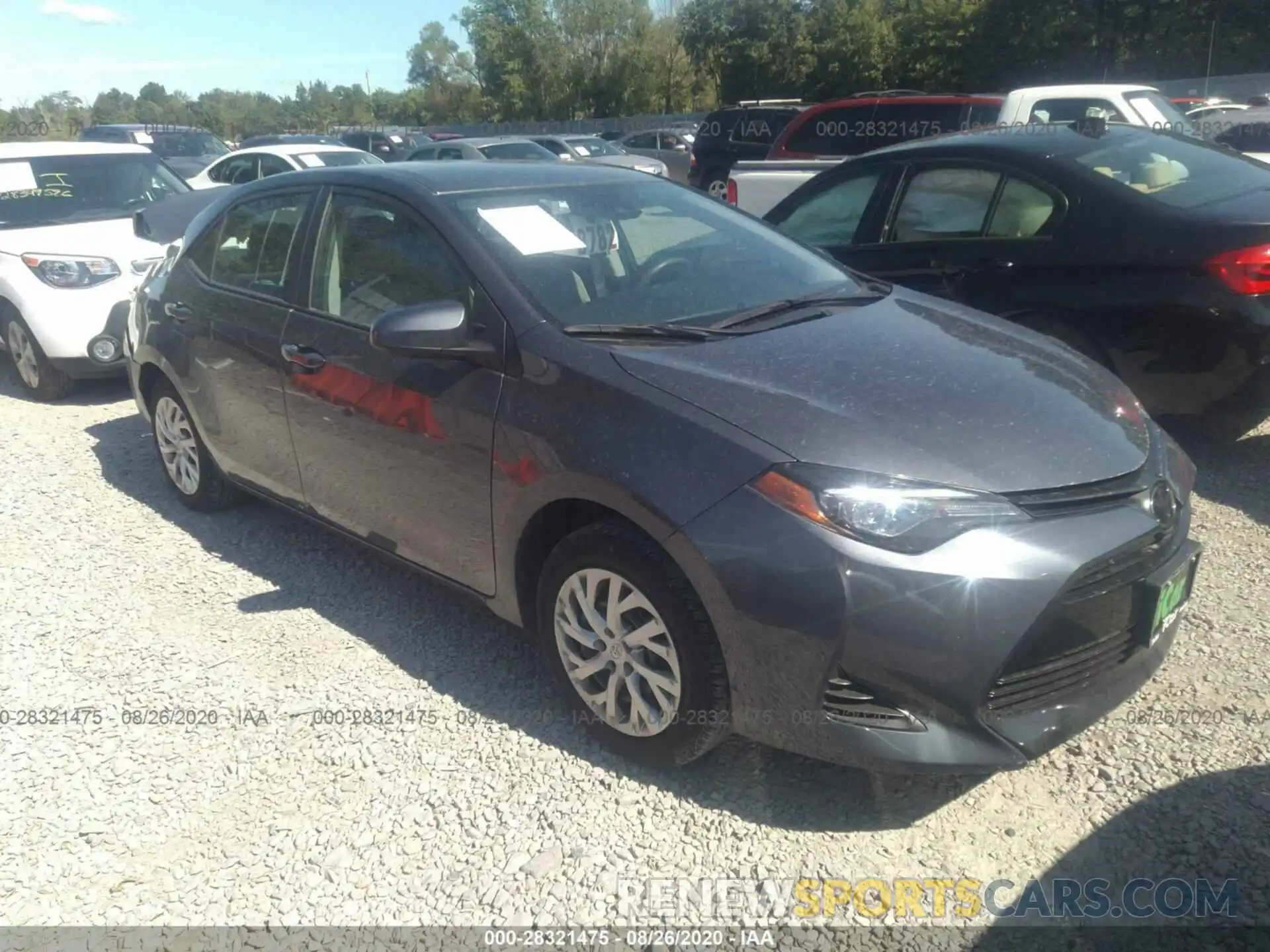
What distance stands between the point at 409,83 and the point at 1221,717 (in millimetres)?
100312

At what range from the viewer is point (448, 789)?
2.96m

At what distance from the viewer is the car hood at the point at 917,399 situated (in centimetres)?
255

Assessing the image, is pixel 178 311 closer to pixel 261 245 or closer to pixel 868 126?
pixel 261 245

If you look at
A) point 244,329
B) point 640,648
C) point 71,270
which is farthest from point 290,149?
point 640,648

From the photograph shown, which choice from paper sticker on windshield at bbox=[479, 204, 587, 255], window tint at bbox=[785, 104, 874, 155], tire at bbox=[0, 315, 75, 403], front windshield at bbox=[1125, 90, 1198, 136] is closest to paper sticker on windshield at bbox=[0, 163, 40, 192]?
tire at bbox=[0, 315, 75, 403]

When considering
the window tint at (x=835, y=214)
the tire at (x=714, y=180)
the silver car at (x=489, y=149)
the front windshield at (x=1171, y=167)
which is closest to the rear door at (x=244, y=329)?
the window tint at (x=835, y=214)

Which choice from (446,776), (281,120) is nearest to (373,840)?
(446,776)

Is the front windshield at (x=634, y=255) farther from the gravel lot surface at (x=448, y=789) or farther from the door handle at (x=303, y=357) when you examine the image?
the gravel lot surface at (x=448, y=789)

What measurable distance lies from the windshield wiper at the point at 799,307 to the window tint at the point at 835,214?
6.36ft

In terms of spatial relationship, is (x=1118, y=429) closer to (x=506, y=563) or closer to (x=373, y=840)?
(x=506, y=563)

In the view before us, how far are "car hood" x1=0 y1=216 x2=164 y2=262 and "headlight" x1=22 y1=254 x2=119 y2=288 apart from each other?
0.15 feet

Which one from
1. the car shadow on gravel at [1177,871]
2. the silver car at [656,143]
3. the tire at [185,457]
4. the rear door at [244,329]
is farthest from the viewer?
the silver car at [656,143]

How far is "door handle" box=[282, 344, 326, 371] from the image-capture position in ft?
12.3

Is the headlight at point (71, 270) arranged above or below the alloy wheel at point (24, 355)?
above
